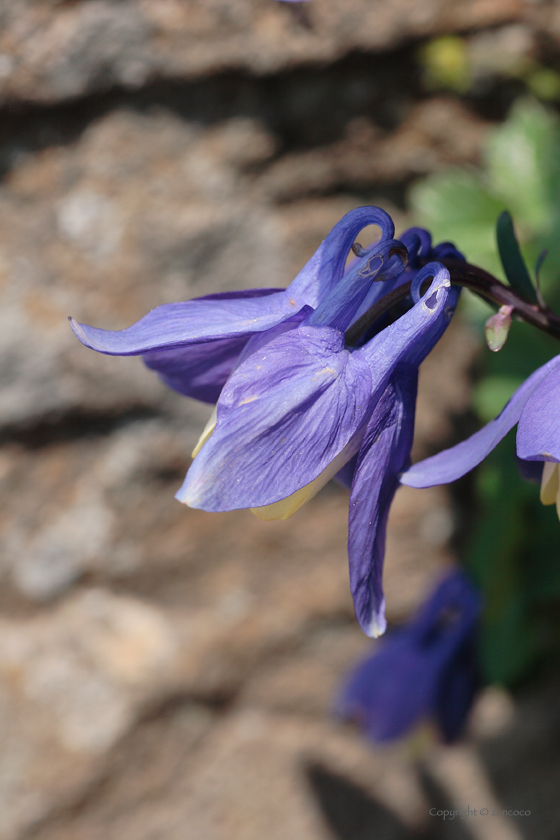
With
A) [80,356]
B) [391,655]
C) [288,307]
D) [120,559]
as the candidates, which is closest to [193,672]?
[120,559]

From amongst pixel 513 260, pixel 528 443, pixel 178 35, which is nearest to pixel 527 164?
pixel 178 35

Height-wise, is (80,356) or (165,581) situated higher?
(80,356)

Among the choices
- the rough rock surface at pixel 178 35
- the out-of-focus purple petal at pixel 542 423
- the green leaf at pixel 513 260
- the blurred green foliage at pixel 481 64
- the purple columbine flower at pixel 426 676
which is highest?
the rough rock surface at pixel 178 35

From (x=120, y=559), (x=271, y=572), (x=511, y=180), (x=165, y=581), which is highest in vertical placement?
(x=511, y=180)

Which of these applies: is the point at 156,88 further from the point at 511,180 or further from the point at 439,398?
the point at 439,398

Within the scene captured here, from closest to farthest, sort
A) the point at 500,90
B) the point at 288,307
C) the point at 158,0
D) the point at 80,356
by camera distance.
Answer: the point at 288,307, the point at 158,0, the point at 80,356, the point at 500,90

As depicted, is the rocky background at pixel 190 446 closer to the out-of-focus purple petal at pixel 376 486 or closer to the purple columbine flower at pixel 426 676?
the purple columbine flower at pixel 426 676

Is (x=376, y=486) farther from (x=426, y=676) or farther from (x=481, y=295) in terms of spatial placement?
(x=426, y=676)

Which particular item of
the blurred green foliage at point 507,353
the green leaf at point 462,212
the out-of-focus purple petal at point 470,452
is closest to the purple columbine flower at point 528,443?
the out-of-focus purple petal at point 470,452
